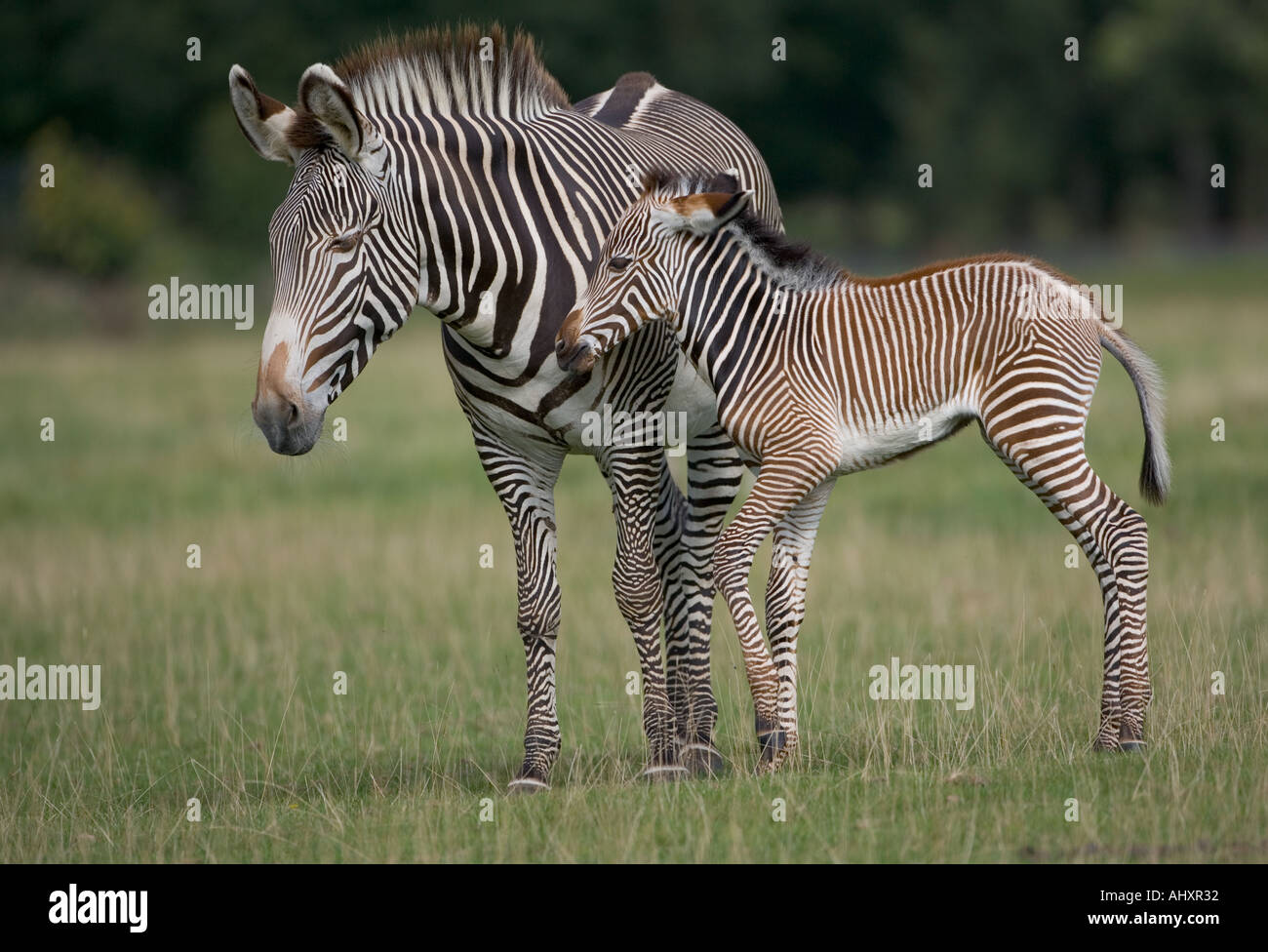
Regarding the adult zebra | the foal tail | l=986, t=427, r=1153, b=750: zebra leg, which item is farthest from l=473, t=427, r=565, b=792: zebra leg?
the foal tail

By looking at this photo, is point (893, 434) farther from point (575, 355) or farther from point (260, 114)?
point (260, 114)

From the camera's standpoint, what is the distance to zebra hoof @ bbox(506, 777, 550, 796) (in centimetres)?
785

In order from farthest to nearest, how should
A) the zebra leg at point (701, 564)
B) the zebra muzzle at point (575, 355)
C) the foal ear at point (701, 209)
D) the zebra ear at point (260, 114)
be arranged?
1. the zebra leg at point (701, 564)
2. the foal ear at point (701, 209)
3. the zebra muzzle at point (575, 355)
4. the zebra ear at point (260, 114)

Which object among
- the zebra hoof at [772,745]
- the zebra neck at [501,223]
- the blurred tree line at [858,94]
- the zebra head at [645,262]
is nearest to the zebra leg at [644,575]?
the zebra hoof at [772,745]

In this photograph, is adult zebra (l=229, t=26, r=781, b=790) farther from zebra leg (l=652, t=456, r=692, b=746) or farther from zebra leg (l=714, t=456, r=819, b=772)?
zebra leg (l=714, t=456, r=819, b=772)

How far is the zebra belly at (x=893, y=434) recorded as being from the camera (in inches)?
299

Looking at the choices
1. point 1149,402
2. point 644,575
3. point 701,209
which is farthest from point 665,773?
point 1149,402

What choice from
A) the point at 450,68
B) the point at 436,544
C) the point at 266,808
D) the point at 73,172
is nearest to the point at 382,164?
the point at 450,68

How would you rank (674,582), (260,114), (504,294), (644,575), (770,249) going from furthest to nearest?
1. (674,582)
2. (644,575)
3. (770,249)
4. (504,294)
5. (260,114)

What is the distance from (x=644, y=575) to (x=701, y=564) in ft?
2.59

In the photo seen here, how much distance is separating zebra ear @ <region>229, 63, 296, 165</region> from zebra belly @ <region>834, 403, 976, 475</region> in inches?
122

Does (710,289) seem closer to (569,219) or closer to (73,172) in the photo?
(569,219)

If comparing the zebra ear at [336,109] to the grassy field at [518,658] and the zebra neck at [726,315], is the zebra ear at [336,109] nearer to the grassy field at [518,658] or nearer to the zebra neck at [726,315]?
the grassy field at [518,658]

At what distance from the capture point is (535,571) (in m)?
8.18
